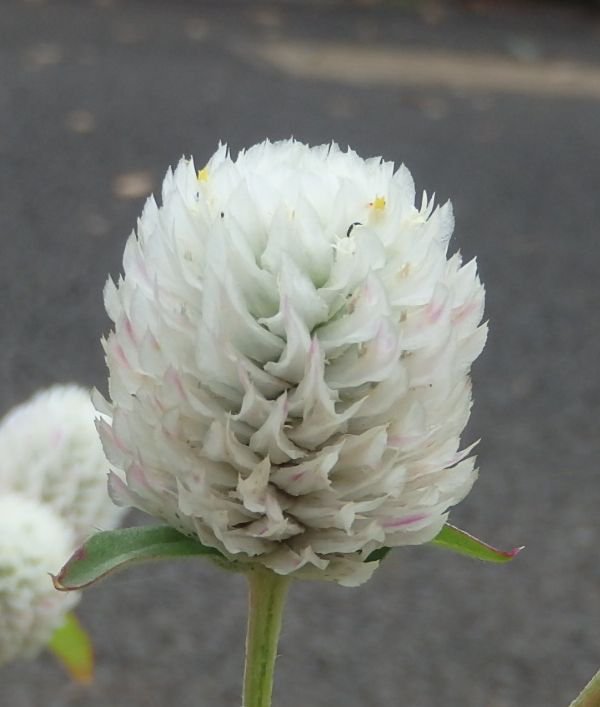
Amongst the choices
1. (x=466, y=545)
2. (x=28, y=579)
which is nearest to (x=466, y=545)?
(x=466, y=545)

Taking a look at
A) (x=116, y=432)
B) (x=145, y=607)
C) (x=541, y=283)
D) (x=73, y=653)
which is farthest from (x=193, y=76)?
(x=116, y=432)

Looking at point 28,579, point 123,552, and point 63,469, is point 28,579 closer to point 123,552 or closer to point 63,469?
point 63,469

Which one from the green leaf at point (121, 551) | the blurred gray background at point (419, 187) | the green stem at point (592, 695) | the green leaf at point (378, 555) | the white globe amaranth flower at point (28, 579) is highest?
the blurred gray background at point (419, 187)

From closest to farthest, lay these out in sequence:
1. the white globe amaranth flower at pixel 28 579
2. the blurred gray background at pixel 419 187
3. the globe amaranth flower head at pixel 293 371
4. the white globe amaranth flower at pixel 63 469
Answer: the globe amaranth flower head at pixel 293 371 → the white globe amaranth flower at pixel 28 579 → the white globe amaranth flower at pixel 63 469 → the blurred gray background at pixel 419 187

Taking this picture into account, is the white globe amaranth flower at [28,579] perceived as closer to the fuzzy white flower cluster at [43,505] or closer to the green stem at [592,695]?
the fuzzy white flower cluster at [43,505]

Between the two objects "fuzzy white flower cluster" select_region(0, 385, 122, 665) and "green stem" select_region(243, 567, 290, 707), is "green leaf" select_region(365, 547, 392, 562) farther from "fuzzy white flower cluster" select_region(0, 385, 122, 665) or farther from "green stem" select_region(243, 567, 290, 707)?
"fuzzy white flower cluster" select_region(0, 385, 122, 665)

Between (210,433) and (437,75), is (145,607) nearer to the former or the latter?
(210,433)

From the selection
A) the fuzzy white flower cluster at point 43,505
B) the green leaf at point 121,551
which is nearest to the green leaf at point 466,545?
the green leaf at point 121,551
